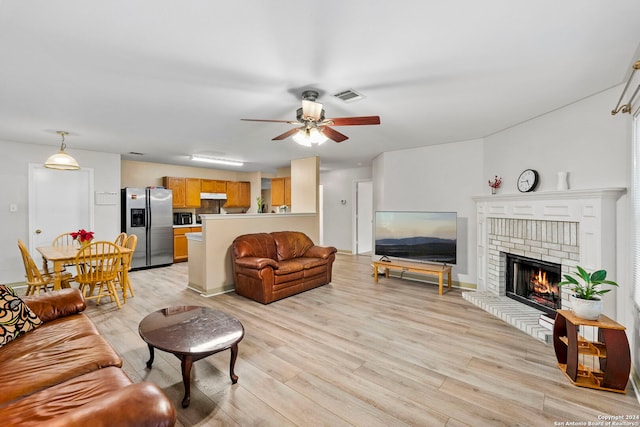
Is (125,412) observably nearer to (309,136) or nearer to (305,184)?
(309,136)

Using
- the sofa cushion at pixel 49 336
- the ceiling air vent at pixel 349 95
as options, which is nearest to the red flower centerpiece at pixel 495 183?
the ceiling air vent at pixel 349 95

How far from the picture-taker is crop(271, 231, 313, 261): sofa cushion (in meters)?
4.88

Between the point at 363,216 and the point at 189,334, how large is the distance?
21.1 ft

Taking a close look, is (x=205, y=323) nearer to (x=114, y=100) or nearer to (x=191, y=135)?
(x=114, y=100)

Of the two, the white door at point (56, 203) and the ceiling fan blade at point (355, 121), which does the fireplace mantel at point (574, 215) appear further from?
the white door at point (56, 203)

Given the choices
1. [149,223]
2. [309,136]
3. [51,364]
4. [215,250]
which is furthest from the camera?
[149,223]

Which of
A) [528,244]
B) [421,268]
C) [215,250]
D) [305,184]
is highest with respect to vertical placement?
[305,184]

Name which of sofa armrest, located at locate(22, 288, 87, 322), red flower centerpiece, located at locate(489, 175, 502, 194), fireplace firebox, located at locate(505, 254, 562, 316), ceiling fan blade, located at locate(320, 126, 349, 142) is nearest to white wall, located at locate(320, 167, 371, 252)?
red flower centerpiece, located at locate(489, 175, 502, 194)

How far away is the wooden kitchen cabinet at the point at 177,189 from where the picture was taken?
691cm

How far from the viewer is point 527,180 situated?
3645mm

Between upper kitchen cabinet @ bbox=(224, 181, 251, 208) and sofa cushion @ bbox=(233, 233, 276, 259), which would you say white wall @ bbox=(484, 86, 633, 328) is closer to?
sofa cushion @ bbox=(233, 233, 276, 259)

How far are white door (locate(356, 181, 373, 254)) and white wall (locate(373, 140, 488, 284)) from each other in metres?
2.21

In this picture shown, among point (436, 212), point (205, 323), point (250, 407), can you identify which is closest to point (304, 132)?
point (205, 323)

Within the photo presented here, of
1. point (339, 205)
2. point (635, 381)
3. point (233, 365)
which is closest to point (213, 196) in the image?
point (339, 205)
